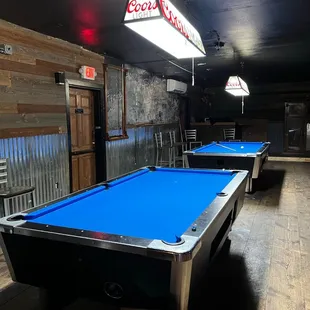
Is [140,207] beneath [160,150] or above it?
above

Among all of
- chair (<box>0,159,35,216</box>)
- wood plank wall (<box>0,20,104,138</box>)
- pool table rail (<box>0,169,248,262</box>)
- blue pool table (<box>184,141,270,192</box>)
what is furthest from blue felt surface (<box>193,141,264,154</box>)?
pool table rail (<box>0,169,248,262</box>)

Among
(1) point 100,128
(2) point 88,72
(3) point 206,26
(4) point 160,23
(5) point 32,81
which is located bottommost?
(1) point 100,128

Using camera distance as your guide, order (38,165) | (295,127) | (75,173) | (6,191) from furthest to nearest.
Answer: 1. (295,127)
2. (75,173)
3. (38,165)
4. (6,191)

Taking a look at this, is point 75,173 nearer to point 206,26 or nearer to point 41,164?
point 41,164

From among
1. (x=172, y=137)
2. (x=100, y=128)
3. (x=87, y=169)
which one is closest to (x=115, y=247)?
(x=87, y=169)

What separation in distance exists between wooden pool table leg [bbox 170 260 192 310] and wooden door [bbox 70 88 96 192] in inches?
149

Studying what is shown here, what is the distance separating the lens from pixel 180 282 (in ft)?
4.45

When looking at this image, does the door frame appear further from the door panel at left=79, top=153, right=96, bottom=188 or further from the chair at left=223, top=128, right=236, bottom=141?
the chair at left=223, top=128, right=236, bottom=141

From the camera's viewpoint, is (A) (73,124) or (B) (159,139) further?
(B) (159,139)

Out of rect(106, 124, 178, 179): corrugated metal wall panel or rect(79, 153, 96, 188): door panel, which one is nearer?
rect(79, 153, 96, 188): door panel

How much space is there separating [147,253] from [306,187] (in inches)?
207

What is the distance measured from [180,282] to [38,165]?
3186 mm

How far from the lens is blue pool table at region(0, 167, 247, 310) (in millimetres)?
1383

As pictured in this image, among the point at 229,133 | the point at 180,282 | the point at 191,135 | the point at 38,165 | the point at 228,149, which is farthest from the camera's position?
the point at 229,133
